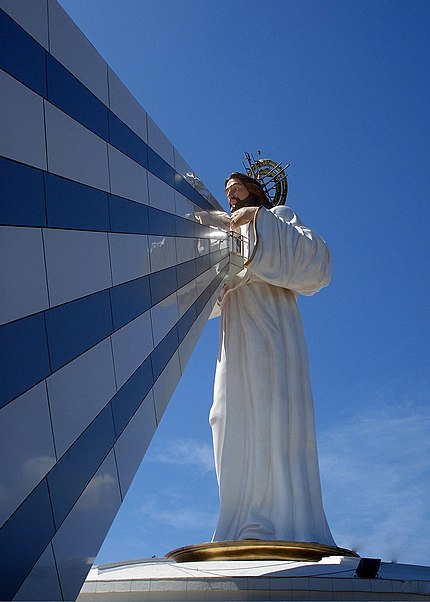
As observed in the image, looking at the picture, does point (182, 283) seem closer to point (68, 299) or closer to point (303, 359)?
point (303, 359)

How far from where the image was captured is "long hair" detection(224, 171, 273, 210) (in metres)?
12.9

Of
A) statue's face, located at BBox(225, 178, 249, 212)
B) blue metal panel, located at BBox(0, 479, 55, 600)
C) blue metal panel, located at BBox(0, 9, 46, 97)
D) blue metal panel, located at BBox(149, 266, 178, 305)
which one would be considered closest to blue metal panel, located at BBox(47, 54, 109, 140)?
blue metal panel, located at BBox(0, 9, 46, 97)

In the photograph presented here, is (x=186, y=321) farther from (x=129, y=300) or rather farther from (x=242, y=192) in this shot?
(x=242, y=192)

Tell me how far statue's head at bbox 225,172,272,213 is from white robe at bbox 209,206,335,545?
0.66m

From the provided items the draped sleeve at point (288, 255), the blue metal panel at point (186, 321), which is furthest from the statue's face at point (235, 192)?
the blue metal panel at point (186, 321)

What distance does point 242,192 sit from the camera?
12.9 m

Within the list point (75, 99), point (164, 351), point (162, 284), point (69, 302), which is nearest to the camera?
point (69, 302)

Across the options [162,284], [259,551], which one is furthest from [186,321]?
[259,551]

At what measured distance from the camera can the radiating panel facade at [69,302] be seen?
480 cm

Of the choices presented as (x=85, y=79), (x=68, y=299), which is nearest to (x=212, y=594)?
(x=68, y=299)

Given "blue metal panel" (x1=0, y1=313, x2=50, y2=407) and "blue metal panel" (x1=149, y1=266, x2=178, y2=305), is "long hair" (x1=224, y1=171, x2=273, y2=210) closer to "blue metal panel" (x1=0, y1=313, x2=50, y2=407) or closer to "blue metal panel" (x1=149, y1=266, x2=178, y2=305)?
"blue metal panel" (x1=149, y1=266, x2=178, y2=305)

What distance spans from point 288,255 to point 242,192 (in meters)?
1.94

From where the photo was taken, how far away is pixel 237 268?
12.2 meters

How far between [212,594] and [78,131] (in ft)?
16.2
